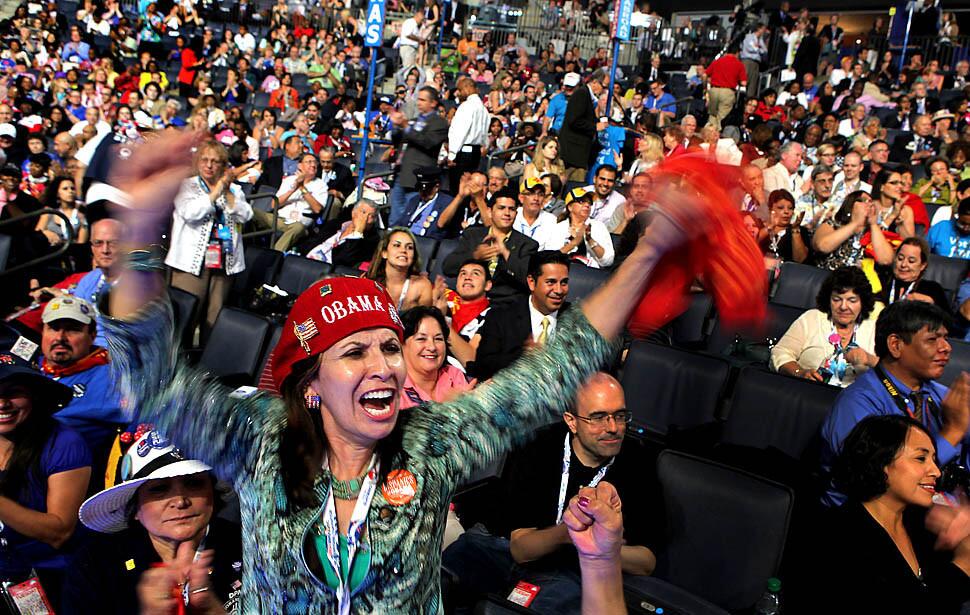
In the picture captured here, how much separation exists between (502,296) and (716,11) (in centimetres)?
1883

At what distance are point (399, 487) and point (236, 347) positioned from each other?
368 centimetres

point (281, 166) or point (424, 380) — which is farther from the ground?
point (281, 166)

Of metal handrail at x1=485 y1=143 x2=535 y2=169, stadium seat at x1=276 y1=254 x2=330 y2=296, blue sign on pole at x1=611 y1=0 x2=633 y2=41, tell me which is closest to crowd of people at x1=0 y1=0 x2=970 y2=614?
stadium seat at x1=276 y1=254 x2=330 y2=296

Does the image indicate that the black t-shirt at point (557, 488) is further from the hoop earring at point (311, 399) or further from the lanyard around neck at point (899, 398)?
the hoop earring at point (311, 399)

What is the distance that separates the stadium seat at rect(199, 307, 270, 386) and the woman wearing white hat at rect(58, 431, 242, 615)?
7.58 ft

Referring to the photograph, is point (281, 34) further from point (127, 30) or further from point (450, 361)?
point (450, 361)

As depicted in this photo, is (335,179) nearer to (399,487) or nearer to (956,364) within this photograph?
(956,364)

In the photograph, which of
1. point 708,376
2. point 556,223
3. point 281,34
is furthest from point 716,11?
point 708,376

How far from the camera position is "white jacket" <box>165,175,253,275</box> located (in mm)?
5762

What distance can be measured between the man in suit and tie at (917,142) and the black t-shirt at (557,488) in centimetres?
936

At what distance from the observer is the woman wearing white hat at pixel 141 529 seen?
92.0 inches

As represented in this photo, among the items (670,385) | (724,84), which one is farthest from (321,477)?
(724,84)

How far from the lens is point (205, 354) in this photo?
5172 millimetres

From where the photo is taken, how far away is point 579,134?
32.0ft
